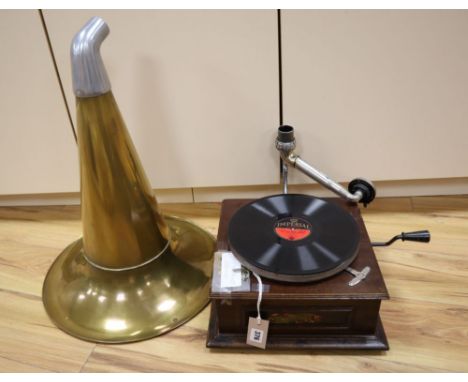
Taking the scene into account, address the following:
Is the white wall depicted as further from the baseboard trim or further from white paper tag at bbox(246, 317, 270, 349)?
white paper tag at bbox(246, 317, 270, 349)

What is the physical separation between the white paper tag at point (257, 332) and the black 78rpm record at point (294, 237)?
0.31 ft

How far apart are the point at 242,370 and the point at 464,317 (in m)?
0.46

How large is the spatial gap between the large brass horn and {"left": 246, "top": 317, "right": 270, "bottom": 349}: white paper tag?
0.48 ft

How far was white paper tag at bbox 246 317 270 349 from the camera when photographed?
74cm

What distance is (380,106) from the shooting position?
0.99m

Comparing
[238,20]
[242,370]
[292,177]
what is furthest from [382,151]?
[242,370]

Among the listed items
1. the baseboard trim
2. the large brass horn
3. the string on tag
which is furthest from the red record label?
the baseboard trim

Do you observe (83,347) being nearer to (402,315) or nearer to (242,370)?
(242,370)

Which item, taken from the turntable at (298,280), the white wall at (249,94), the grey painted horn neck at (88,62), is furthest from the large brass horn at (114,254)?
the white wall at (249,94)

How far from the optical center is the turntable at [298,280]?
702 mm

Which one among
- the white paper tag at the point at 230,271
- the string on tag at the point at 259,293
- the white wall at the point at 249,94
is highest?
the white wall at the point at 249,94

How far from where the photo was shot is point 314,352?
0.78 meters

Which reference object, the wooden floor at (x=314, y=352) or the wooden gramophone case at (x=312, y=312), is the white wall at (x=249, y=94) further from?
the wooden gramophone case at (x=312, y=312)

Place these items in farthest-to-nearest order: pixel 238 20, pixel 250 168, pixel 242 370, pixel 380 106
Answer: pixel 250 168 < pixel 380 106 < pixel 238 20 < pixel 242 370
